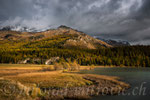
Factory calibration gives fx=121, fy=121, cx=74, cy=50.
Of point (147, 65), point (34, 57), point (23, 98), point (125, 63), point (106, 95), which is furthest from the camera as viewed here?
Result: point (34, 57)

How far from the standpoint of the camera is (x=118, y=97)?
2859 cm

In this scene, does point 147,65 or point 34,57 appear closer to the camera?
point 147,65

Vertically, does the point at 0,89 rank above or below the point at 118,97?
above

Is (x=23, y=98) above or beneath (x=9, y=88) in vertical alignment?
beneath

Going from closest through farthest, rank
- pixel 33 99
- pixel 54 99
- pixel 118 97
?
1. pixel 33 99
2. pixel 54 99
3. pixel 118 97

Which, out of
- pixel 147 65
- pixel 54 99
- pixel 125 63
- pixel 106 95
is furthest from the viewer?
pixel 125 63

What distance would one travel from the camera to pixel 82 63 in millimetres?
169250

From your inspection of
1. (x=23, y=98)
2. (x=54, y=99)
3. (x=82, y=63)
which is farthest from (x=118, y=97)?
(x=82, y=63)

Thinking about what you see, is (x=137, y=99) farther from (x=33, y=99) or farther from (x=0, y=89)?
(x=0, y=89)

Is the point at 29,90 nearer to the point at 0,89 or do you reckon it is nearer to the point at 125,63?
the point at 0,89

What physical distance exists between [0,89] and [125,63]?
160430mm

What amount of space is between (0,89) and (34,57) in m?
178

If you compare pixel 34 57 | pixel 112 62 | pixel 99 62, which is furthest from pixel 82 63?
pixel 34 57

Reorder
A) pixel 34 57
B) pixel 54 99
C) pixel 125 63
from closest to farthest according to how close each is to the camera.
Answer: pixel 54 99
pixel 125 63
pixel 34 57
